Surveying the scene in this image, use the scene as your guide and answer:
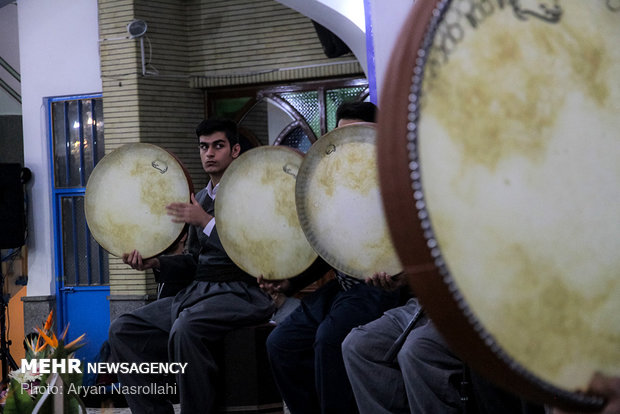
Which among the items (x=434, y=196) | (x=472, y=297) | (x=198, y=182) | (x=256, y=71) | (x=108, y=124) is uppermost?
(x=434, y=196)

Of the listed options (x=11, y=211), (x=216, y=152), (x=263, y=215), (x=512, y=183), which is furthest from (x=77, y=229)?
(x=512, y=183)

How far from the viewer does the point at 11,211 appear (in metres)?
5.66

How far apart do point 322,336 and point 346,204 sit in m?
0.57

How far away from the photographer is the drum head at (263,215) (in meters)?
3.28

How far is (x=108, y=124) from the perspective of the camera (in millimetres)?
6137

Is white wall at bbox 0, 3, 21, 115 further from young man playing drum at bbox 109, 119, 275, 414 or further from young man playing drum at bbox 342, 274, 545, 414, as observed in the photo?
young man playing drum at bbox 342, 274, 545, 414

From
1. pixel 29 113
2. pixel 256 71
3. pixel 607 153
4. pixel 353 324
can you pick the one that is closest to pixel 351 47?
pixel 256 71

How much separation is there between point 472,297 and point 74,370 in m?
2.45

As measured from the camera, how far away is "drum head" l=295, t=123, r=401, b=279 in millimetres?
2732

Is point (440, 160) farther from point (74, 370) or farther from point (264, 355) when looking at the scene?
point (264, 355)

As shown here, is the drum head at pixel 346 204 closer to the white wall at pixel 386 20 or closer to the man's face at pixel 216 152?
the white wall at pixel 386 20

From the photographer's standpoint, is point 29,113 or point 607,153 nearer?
point 607,153

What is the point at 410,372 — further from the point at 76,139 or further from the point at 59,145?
the point at 59,145

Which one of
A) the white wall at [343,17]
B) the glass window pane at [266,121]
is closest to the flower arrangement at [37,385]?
the white wall at [343,17]
